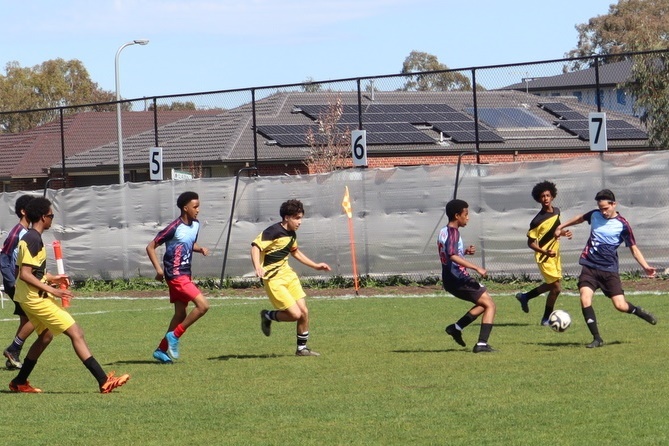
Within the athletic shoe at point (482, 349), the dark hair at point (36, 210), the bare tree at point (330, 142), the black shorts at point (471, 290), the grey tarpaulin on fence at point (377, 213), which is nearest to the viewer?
the dark hair at point (36, 210)

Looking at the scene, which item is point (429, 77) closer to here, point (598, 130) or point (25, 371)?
point (598, 130)

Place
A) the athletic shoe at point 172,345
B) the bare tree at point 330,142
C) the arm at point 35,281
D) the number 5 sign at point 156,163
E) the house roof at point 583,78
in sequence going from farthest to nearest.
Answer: the house roof at point 583,78, the bare tree at point 330,142, the number 5 sign at point 156,163, the athletic shoe at point 172,345, the arm at point 35,281

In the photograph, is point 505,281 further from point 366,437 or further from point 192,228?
point 366,437

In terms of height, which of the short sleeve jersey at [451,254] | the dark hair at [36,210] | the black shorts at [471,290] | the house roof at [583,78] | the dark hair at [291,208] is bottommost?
the black shorts at [471,290]

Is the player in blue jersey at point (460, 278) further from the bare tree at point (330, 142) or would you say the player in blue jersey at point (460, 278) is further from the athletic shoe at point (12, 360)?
the bare tree at point (330, 142)

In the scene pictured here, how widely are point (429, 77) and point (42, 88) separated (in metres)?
51.6

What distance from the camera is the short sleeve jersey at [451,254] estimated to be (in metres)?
13.3

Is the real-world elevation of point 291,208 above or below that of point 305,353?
above

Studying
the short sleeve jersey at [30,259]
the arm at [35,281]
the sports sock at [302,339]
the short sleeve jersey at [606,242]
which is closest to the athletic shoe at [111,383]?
the arm at [35,281]

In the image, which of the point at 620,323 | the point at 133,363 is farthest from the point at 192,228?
the point at 620,323

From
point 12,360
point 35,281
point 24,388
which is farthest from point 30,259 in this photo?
point 12,360

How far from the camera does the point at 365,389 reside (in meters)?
10.8

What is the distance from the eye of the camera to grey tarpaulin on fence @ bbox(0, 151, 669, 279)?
72.7 feet

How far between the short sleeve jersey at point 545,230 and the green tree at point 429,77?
30.5 ft
